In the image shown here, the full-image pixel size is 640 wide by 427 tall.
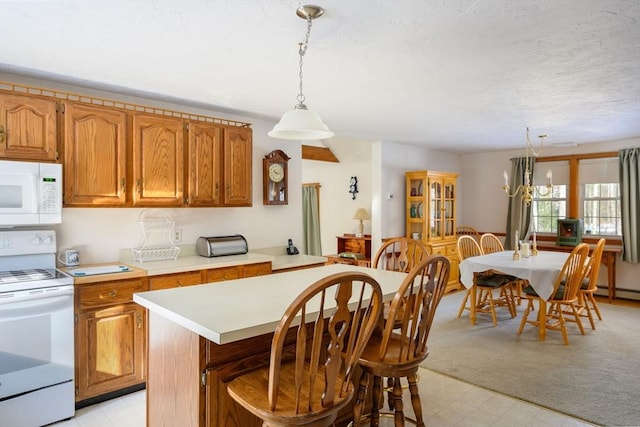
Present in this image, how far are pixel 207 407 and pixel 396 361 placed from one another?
84cm

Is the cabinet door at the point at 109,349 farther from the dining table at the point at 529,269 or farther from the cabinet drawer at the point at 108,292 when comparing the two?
the dining table at the point at 529,269

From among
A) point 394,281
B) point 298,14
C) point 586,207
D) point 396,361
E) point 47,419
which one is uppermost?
point 298,14

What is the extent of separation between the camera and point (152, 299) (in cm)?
184

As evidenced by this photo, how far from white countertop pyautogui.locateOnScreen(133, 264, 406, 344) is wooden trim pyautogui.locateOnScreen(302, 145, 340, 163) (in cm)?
422

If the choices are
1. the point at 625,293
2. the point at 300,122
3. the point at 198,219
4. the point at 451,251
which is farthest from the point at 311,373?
the point at 625,293

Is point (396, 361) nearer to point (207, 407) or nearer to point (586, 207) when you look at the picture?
point (207, 407)

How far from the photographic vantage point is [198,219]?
376 centimetres

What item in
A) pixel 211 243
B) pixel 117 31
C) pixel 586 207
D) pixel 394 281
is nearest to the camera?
pixel 117 31

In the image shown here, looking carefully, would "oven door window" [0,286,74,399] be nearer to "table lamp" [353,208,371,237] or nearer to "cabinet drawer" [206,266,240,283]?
"cabinet drawer" [206,266,240,283]

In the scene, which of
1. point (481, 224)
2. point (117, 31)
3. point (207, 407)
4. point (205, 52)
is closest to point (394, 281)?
point (207, 407)

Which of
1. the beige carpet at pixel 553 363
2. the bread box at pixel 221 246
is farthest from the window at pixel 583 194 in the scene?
the bread box at pixel 221 246

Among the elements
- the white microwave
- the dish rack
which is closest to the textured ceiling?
the white microwave

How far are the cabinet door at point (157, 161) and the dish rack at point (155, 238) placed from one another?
0.31 m

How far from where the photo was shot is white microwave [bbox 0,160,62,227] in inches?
97.9
